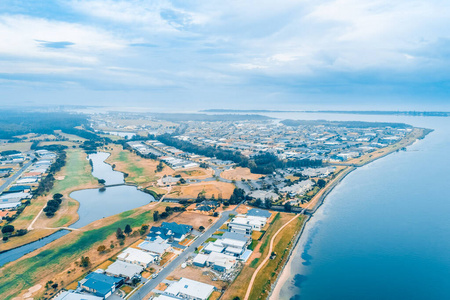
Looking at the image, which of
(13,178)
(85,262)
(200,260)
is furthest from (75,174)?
(200,260)

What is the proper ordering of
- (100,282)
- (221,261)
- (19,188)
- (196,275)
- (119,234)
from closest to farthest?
(100,282) → (196,275) → (221,261) → (119,234) → (19,188)

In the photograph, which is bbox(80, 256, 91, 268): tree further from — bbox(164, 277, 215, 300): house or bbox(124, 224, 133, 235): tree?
bbox(164, 277, 215, 300): house

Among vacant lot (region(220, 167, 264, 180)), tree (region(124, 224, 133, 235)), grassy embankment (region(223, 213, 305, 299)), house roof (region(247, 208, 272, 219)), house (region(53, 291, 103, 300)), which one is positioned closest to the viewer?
house (region(53, 291, 103, 300))

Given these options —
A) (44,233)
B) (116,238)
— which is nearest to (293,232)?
(116,238)

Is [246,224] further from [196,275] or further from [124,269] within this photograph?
[124,269]

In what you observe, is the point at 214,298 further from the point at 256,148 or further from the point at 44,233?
the point at 256,148

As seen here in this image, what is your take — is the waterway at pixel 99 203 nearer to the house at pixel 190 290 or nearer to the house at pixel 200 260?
the house at pixel 200 260

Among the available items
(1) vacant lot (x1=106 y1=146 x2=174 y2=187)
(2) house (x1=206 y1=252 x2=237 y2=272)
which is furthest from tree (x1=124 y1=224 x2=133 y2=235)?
(1) vacant lot (x1=106 y1=146 x2=174 y2=187)
